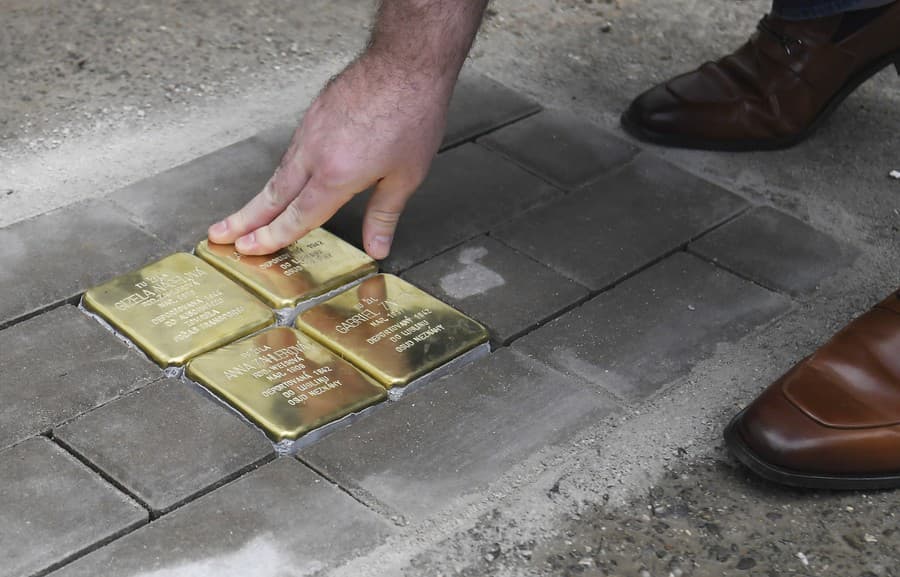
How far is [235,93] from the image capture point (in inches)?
113

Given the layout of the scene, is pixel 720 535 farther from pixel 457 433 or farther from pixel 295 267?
pixel 295 267

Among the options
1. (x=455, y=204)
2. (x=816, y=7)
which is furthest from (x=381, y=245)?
(x=816, y=7)

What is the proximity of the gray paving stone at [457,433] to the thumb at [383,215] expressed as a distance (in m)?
0.33

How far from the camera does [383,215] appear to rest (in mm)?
2252

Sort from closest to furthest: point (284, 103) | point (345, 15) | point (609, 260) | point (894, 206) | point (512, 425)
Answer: point (512, 425) → point (609, 260) → point (894, 206) → point (284, 103) → point (345, 15)

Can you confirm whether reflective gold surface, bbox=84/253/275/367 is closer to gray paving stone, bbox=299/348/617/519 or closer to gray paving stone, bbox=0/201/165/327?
gray paving stone, bbox=0/201/165/327

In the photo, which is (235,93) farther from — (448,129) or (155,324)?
(155,324)

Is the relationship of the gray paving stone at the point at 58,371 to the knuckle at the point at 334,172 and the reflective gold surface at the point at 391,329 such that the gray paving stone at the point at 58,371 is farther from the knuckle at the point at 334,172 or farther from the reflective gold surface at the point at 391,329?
the knuckle at the point at 334,172

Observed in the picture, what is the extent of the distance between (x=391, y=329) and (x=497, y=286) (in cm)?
27

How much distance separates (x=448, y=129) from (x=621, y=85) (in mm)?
556

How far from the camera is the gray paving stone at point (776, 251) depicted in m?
2.37

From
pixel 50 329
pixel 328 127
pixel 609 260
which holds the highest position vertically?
pixel 328 127

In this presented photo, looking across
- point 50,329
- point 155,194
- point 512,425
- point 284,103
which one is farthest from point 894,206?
point 50,329

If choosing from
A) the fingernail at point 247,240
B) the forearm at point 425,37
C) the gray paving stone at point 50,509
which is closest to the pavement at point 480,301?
the gray paving stone at point 50,509
